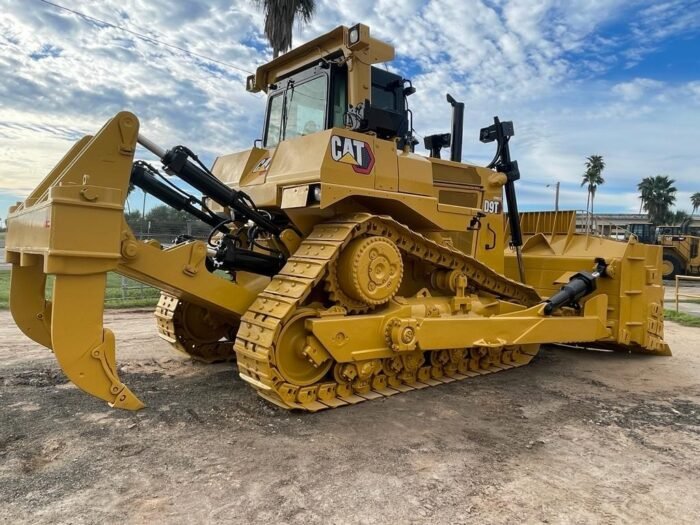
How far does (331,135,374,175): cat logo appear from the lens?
5.00 metres

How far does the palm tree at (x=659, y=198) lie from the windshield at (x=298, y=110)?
68721 mm

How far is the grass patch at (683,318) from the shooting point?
38.9ft

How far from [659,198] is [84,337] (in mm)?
73996

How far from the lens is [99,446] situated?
158 inches

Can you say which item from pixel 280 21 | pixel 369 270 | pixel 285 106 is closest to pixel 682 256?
pixel 280 21

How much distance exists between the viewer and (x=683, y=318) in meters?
12.4

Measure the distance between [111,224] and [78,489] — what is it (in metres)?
1.83

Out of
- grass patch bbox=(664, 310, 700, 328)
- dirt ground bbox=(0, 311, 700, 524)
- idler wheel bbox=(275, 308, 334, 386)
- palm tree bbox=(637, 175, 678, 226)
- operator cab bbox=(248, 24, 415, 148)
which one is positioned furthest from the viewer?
palm tree bbox=(637, 175, 678, 226)

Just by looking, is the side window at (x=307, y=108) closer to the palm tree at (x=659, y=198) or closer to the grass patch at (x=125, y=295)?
the grass patch at (x=125, y=295)

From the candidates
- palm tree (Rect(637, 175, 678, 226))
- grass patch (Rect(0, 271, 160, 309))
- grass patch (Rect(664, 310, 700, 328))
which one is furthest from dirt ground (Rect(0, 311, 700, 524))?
palm tree (Rect(637, 175, 678, 226))

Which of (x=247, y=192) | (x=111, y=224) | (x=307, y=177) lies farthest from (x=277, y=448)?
(x=247, y=192)

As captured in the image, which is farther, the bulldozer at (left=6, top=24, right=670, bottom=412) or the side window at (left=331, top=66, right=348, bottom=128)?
the side window at (left=331, top=66, right=348, bottom=128)

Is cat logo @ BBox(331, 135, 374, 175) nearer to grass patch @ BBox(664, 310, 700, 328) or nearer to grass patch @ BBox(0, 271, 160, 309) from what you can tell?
grass patch @ BBox(0, 271, 160, 309)

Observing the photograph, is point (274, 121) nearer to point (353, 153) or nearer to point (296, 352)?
point (353, 153)
